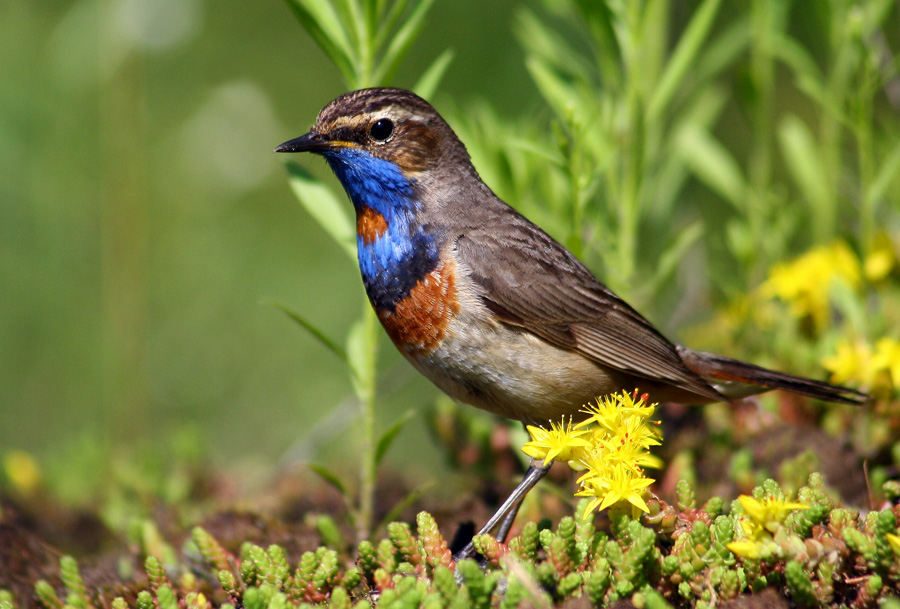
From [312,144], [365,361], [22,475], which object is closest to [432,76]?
[312,144]

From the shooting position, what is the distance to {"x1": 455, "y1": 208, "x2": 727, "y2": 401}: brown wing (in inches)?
137

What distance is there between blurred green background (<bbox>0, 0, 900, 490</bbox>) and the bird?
92 centimetres

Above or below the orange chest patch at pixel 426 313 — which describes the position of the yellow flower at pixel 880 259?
above

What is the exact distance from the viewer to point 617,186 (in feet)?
15.0

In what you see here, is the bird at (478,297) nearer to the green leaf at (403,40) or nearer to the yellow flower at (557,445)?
the green leaf at (403,40)

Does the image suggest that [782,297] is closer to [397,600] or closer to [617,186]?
[617,186]

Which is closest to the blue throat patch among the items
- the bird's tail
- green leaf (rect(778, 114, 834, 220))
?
the bird's tail

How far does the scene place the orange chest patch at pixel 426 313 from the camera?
11.0 feet

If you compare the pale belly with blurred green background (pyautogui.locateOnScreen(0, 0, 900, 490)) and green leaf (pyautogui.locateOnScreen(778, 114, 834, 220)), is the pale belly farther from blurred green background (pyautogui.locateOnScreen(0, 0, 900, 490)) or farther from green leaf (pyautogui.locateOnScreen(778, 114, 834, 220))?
green leaf (pyautogui.locateOnScreen(778, 114, 834, 220))

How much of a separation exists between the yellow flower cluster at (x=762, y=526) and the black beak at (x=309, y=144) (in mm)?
2040

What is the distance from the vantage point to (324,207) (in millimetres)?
3744

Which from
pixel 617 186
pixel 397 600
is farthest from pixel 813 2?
pixel 397 600

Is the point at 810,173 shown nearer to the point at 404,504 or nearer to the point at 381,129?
the point at 381,129

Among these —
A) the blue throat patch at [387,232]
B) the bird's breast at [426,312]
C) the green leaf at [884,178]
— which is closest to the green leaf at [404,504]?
the bird's breast at [426,312]
